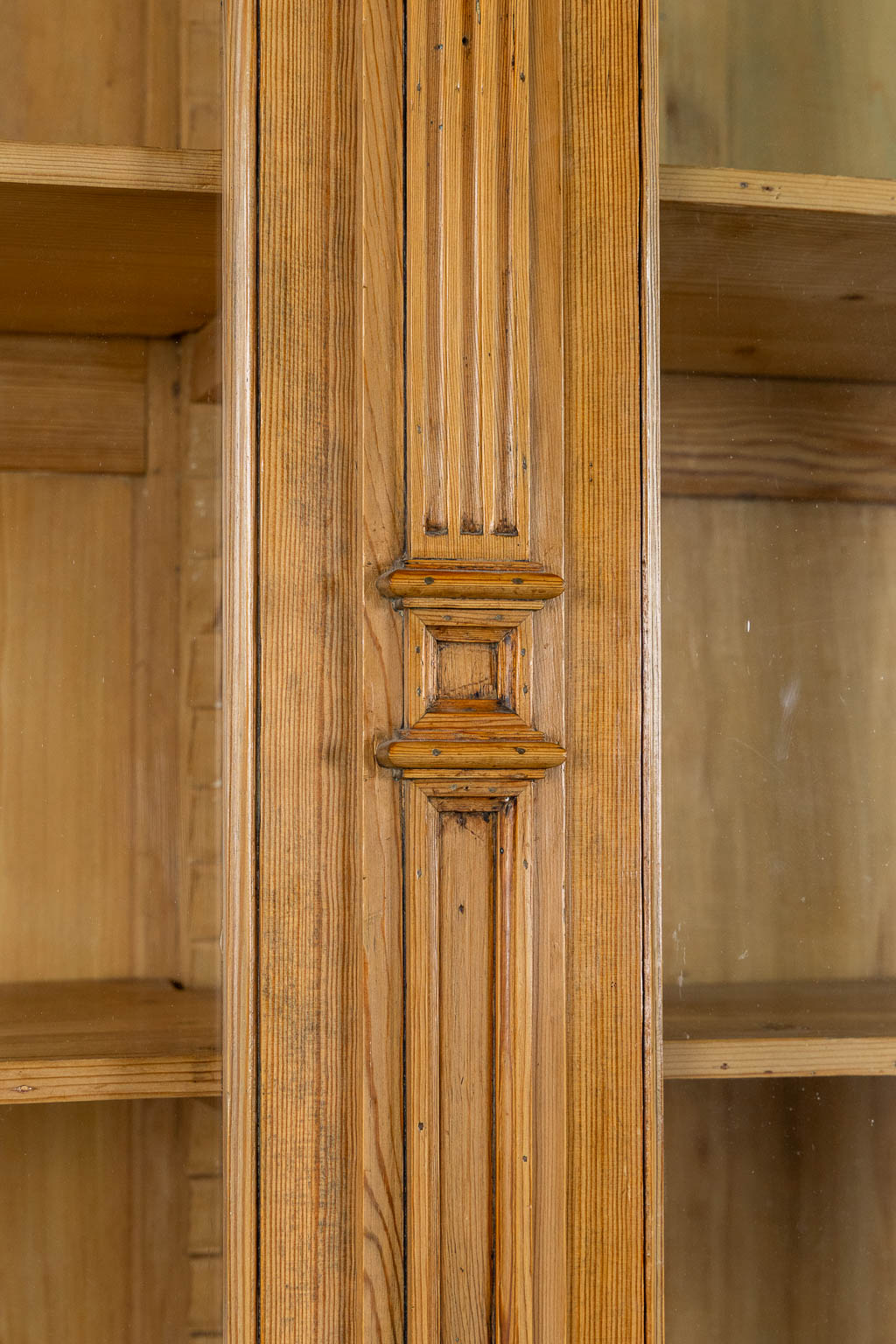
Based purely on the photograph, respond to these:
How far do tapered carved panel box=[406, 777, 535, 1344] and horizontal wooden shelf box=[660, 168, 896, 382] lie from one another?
0.71 feet

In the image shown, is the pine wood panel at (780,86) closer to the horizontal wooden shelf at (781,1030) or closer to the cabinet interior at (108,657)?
the cabinet interior at (108,657)

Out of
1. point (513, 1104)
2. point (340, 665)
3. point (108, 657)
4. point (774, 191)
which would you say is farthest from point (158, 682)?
point (774, 191)

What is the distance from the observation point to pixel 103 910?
0.58 metres

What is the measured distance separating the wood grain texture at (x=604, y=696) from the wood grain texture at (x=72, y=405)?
0.71ft

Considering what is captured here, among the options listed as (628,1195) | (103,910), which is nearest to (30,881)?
(103,910)

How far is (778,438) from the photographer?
541mm

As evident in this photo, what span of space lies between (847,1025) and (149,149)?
0.48 metres

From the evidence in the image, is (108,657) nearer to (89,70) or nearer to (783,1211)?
(89,70)

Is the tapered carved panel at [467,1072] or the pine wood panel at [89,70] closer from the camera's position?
the tapered carved panel at [467,1072]

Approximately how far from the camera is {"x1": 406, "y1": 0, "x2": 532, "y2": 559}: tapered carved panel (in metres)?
0.47

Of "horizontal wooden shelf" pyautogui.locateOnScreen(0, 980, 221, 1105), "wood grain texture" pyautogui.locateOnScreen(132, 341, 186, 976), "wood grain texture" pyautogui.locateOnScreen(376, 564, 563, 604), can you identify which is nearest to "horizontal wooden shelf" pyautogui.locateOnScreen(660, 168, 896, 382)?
"wood grain texture" pyautogui.locateOnScreen(376, 564, 563, 604)

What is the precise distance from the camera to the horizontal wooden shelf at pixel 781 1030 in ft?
1.69

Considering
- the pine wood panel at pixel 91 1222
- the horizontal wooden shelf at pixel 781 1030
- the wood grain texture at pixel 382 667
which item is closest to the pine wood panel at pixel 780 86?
the wood grain texture at pixel 382 667

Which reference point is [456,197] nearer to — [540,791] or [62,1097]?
[540,791]
